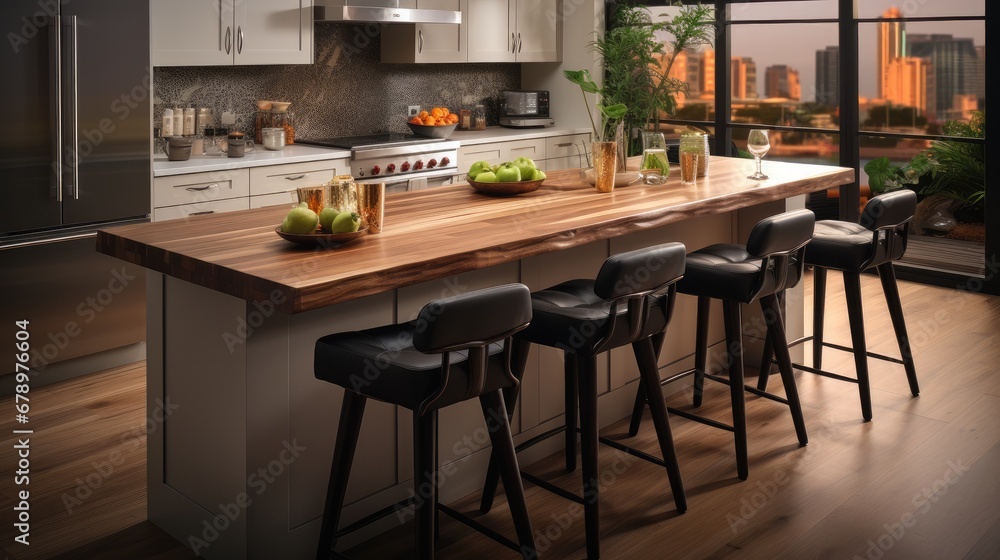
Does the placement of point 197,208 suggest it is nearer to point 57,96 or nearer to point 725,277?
point 57,96

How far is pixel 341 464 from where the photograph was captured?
2621 millimetres

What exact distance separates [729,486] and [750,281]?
28.5 inches

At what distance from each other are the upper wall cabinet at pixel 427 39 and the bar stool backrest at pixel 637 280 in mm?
3966

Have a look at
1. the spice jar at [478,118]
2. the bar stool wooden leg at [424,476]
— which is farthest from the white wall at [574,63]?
the bar stool wooden leg at [424,476]

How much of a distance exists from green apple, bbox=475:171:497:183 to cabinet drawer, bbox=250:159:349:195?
1.68 meters

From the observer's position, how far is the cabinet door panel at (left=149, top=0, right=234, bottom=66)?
498 cm

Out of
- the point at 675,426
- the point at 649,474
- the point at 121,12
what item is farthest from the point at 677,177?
the point at 121,12

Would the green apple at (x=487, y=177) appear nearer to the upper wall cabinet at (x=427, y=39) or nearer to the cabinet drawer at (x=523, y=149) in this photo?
the upper wall cabinet at (x=427, y=39)

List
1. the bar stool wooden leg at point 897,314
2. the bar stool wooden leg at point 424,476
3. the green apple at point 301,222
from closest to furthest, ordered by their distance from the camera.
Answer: the bar stool wooden leg at point 424,476
the green apple at point 301,222
the bar stool wooden leg at point 897,314

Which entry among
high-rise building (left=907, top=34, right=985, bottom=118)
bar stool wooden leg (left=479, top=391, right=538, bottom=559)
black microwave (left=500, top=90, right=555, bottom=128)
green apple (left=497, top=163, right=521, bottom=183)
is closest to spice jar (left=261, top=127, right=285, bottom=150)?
black microwave (left=500, top=90, right=555, bottom=128)

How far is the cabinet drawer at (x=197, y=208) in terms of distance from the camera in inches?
188

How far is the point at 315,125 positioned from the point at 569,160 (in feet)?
6.66

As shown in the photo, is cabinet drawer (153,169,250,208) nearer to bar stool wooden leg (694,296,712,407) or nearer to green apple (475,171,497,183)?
green apple (475,171,497,183)

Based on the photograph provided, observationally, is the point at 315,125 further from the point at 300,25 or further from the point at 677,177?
the point at 677,177
